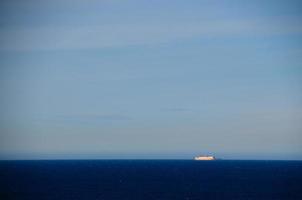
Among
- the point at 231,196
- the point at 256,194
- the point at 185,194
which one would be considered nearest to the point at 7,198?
the point at 185,194

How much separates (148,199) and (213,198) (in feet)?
24.6

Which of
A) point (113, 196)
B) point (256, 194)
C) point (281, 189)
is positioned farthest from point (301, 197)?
point (113, 196)

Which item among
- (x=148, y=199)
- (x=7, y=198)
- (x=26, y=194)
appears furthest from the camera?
(x=26, y=194)

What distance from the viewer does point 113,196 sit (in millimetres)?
56938

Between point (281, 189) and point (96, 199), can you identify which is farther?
point (281, 189)

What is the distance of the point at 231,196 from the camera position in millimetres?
57219

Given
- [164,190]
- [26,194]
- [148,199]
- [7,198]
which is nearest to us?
[7,198]

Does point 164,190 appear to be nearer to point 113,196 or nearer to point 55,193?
point 113,196

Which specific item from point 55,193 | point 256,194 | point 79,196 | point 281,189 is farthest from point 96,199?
point 281,189

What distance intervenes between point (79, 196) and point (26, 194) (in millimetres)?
6519

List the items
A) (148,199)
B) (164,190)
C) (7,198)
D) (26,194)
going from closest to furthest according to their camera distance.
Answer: (7,198) → (148,199) → (26,194) → (164,190)

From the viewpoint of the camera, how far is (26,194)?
188 feet

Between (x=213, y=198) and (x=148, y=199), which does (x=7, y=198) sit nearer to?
(x=148, y=199)

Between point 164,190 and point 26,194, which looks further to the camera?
point 164,190
